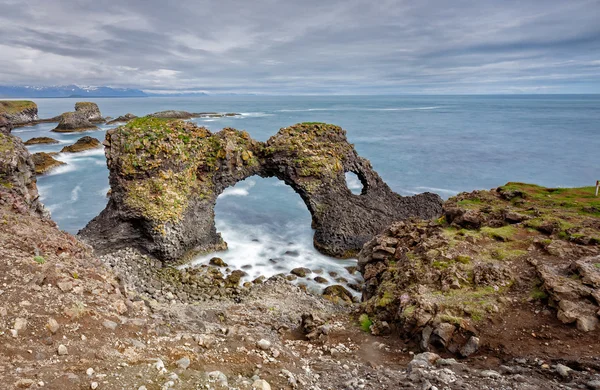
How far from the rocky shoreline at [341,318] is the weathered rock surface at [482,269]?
62mm

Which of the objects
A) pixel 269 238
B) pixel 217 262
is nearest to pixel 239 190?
pixel 269 238

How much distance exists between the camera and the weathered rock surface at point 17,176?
1823cm

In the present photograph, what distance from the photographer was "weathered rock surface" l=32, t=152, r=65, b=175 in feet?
170

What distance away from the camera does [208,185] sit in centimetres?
2778

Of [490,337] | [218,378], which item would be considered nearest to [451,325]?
[490,337]

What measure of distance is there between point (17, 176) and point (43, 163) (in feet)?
135

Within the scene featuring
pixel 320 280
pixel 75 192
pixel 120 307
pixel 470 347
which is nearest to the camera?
pixel 120 307

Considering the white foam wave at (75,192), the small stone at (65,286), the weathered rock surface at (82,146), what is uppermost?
the weathered rock surface at (82,146)

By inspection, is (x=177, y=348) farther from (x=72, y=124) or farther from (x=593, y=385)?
(x=72, y=124)

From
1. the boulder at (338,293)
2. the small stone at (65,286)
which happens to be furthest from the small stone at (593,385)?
the boulder at (338,293)

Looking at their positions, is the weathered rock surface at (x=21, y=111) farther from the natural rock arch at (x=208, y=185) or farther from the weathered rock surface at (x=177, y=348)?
the weathered rock surface at (x=177, y=348)

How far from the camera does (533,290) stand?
12891 mm

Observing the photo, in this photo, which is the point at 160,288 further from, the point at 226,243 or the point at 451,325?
the point at 451,325

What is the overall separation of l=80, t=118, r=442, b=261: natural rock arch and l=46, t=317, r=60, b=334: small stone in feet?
53.8
